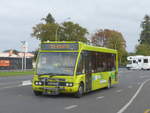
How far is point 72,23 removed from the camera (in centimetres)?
8444

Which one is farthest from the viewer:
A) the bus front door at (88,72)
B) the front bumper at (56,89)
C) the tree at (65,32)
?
the tree at (65,32)

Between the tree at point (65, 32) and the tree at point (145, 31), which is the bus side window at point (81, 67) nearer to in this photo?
the tree at point (65, 32)

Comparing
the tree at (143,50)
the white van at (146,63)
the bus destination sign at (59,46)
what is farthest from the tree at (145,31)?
the bus destination sign at (59,46)

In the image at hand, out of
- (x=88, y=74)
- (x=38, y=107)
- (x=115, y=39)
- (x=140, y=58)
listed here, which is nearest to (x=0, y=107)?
(x=38, y=107)

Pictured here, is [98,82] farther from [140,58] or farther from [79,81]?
[140,58]

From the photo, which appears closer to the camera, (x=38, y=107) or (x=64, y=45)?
(x=38, y=107)

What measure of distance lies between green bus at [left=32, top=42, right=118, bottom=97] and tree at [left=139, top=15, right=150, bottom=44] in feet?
435

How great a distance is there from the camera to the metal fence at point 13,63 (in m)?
54.5

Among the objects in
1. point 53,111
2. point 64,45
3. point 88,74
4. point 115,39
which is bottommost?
point 53,111

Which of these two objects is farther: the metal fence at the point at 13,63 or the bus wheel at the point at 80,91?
the metal fence at the point at 13,63

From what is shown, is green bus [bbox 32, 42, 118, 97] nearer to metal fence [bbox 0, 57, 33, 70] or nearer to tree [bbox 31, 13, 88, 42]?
metal fence [bbox 0, 57, 33, 70]

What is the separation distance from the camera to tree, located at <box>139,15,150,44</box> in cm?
14825

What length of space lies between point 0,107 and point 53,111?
6.49ft

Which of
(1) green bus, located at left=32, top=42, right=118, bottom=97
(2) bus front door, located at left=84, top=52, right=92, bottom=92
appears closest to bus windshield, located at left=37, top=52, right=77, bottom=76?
(1) green bus, located at left=32, top=42, right=118, bottom=97
